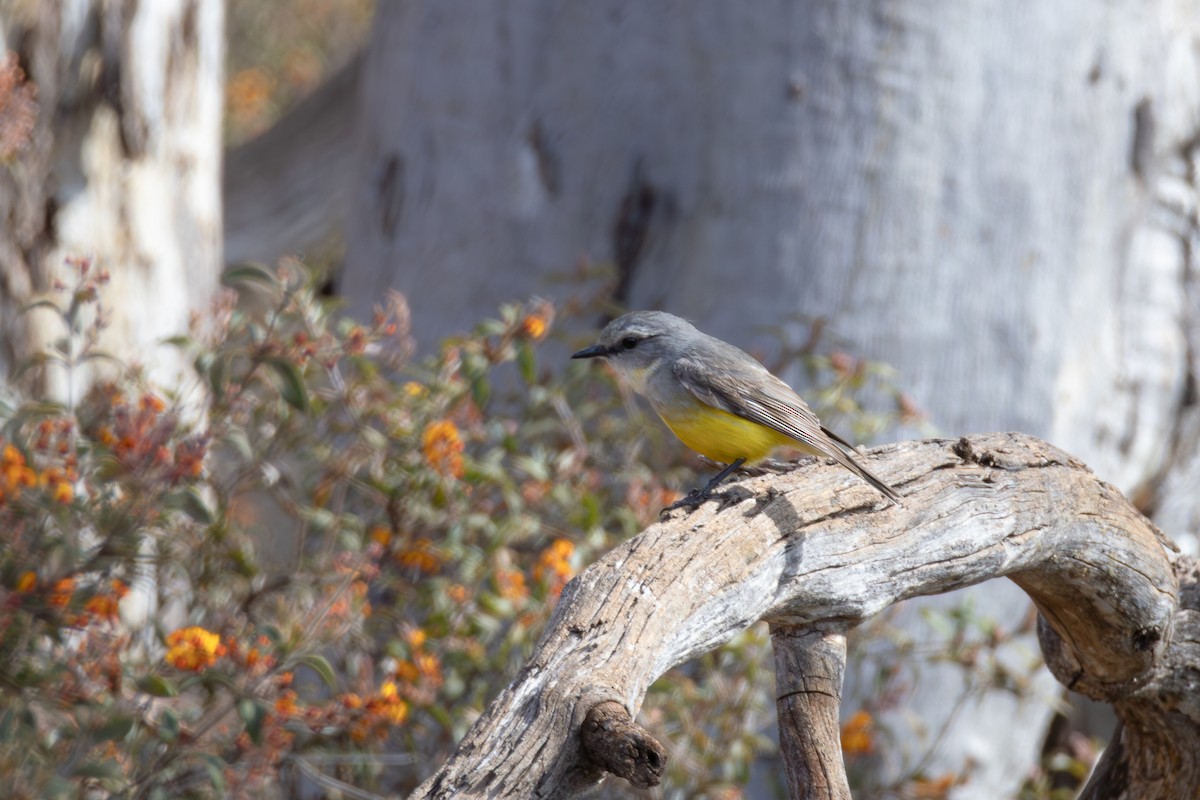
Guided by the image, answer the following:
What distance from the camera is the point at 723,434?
10.9 ft

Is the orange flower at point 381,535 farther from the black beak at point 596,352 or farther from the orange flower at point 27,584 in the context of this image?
the orange flower at point 27,584

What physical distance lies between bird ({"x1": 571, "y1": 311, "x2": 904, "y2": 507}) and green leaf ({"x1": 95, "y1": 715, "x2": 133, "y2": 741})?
4.65 ft

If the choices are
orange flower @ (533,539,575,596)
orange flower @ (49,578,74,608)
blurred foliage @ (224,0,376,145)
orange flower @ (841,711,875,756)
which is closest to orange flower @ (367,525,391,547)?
orange flower @ (533,539,575,596)

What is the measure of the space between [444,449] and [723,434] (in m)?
0.75

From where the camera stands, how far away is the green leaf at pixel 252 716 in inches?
119

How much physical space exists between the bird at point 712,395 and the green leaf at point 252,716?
1.17m

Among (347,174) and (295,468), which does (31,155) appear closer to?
(295,468)

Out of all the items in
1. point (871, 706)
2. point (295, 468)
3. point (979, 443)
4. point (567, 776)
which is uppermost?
point (979, 443)

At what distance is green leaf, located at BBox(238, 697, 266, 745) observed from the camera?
3016 millimetres

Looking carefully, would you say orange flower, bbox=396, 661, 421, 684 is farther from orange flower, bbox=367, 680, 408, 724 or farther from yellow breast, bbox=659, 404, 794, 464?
yellow breast, bbox=659, 404, 794, 464

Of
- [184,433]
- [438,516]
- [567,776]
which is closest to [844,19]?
[438,516]

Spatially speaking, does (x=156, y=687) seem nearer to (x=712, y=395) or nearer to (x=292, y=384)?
(x=292, y=384)

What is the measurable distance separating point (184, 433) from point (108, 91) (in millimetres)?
3173

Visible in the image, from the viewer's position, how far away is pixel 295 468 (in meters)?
5.02
